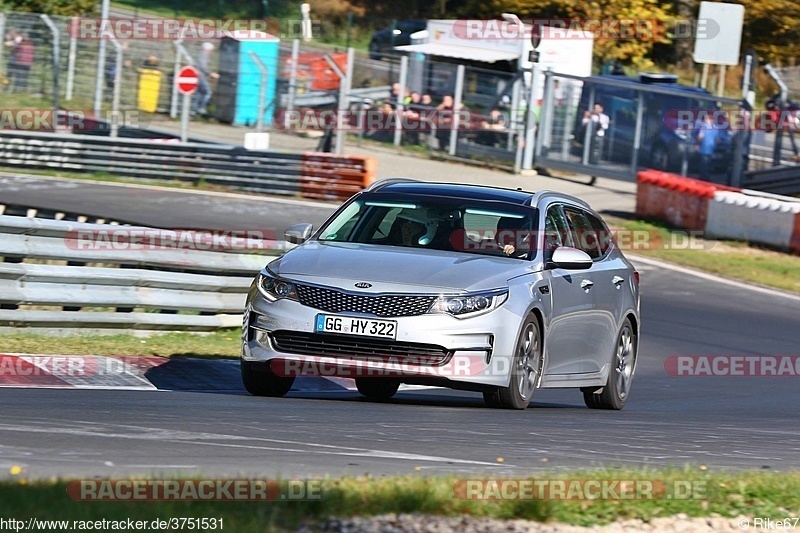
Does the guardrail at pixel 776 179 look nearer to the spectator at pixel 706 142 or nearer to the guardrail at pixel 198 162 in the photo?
the spectator at pixel 706 142

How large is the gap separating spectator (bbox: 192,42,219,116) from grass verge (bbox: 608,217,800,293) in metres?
11.5

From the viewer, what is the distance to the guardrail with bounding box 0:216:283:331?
1132 centimetres

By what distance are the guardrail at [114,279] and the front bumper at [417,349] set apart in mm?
3209

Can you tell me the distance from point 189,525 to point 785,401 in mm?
9274

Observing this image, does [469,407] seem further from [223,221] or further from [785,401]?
[223,221]

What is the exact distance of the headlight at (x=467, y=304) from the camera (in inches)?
343

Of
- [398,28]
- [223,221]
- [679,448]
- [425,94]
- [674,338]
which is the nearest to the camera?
[679,448]

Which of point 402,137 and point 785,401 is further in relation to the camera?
→ point 402,137

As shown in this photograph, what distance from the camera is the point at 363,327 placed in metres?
8.67

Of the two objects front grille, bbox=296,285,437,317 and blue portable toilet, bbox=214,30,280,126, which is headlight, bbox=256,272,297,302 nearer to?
front grille, bbox=296,285,437,317

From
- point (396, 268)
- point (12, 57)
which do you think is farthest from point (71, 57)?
point (396, 268)

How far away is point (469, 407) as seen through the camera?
9625mm


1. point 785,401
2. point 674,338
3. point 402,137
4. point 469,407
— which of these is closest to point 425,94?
point 402,137

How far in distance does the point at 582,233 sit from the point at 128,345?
12.8 feet
